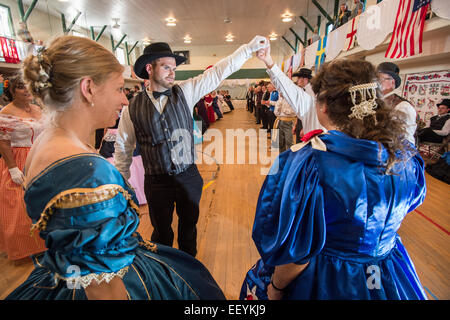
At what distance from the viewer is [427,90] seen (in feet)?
17.2

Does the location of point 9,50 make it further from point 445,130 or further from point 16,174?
point 445,130

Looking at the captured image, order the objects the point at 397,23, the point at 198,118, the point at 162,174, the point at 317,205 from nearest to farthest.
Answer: the point at 317,205 < the point at 162,174 < the point at 397,23 < the point at 198,118

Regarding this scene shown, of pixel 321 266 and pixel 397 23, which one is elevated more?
pixel 397 23

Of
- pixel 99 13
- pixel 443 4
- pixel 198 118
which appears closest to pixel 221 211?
pixel 443 4

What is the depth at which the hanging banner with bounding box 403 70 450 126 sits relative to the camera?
483cm

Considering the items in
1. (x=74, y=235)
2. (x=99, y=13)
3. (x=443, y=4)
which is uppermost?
(x=99, y=13)

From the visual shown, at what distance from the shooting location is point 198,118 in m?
8.27

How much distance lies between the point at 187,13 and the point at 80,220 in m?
10.7

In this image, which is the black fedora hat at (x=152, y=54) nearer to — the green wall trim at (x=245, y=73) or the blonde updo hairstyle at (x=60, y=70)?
the blonde updo hairstyle at (x=60, y=70)

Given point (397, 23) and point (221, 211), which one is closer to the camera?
point (221, 211)

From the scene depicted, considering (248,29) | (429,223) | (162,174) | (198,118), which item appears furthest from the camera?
(248,29)

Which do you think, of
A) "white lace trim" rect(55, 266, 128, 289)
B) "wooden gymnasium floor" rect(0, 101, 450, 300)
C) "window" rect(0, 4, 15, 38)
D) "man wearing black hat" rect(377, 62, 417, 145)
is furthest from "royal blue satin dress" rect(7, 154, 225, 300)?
"window" rect(0, 4, 15, 38)
